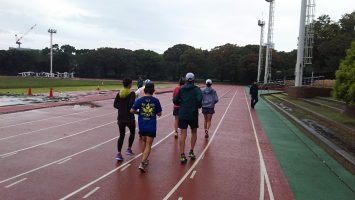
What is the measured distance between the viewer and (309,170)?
825 centimetres

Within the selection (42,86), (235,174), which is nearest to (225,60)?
(42,86)

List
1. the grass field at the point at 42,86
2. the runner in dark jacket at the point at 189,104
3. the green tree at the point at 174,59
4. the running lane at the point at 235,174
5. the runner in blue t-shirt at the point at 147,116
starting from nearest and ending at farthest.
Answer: the running lane at the point at 235,174 → the runner in blue t-shirt at the point at 147,116 → the runner in dark jacket at the point at 189,104 → the grass field at the point at 42,86 → the green tree at the point at 174,59

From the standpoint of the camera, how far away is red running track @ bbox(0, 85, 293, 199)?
6352 mm

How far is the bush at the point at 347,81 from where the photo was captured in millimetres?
14034

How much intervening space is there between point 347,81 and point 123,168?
1077cm

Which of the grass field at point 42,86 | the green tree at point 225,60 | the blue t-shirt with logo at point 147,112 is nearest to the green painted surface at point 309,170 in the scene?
the blue t-shirt with logo at point 147,112

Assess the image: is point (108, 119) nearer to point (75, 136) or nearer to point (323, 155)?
point (75, 136)

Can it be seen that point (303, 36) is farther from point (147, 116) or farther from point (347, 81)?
point (147, 116)

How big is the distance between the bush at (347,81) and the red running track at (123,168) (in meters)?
3.74

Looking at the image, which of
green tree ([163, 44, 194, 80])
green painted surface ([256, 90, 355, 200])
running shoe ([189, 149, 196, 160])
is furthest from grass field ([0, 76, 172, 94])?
green tree ([163, 44, 194, 80])

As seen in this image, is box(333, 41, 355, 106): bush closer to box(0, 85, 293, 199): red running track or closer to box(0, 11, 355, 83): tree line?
box(0, 85, 293, 199): red running track

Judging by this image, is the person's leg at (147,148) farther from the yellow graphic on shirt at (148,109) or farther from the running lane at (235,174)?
the running lane at (235,174)

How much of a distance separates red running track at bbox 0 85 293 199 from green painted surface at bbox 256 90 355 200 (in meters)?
0.25

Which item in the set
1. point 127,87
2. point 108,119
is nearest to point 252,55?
point 108,119
